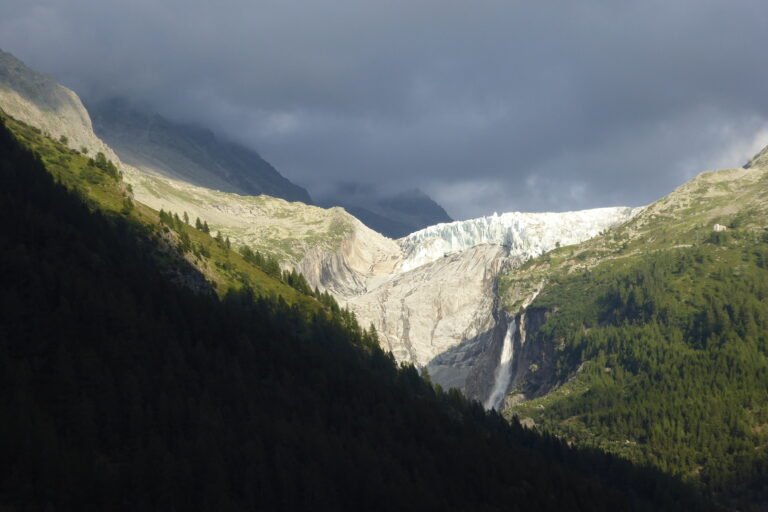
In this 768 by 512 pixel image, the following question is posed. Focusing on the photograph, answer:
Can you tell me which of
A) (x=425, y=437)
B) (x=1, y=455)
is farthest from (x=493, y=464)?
(x=1, y=455)

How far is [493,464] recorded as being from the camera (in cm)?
16025

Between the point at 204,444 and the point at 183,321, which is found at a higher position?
the point at 183,321

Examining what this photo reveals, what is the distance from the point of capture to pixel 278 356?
551ft

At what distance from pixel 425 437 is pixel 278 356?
28.6m

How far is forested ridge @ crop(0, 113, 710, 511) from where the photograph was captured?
342 feet

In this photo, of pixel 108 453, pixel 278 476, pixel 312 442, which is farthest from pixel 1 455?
pixel 312 442

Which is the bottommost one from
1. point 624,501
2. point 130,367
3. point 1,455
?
point 1,455

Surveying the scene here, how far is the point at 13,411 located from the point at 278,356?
69165 mm

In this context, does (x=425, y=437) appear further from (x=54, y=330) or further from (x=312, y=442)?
(x=54, y=330)

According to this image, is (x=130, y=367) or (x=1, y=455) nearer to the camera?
(x=1, y=455)

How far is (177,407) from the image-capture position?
123812mm

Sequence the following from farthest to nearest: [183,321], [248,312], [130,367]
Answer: [248,312]
[183,321]
[130,367]

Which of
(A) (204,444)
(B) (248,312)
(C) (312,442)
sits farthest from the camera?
(B) (248,312)

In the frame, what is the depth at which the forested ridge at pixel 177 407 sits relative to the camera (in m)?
104
